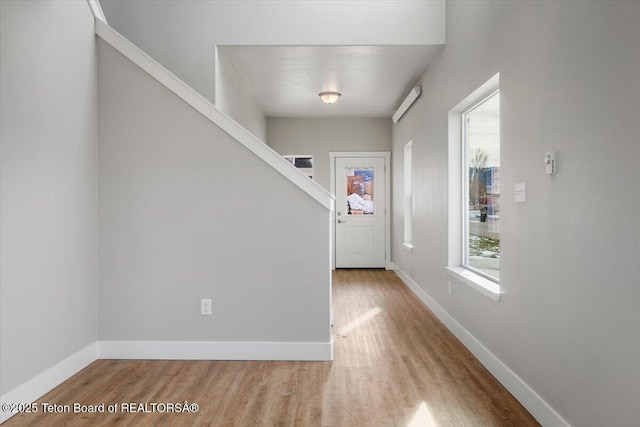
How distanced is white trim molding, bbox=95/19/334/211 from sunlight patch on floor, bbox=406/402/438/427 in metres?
1.42

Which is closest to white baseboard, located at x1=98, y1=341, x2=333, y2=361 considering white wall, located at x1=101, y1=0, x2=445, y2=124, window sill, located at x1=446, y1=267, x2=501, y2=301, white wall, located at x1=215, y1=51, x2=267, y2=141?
window sill, located at x1=446, y1=267, x2=501, y2=301

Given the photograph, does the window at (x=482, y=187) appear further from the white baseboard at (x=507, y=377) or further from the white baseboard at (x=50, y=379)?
the white baseboard at (x=50, y=379)

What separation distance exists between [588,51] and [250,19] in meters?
3.00

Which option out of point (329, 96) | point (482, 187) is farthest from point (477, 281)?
point (329, 96)

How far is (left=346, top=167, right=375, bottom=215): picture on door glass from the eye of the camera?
25.7 feet

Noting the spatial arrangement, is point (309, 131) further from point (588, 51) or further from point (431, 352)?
point (588, 51)

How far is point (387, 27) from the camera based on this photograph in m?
4.11

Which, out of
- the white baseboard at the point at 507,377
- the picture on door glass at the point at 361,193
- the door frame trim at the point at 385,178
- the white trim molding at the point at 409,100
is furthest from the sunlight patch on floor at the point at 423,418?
the picture on door glass at the point at 361,193

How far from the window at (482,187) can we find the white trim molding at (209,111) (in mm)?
1199

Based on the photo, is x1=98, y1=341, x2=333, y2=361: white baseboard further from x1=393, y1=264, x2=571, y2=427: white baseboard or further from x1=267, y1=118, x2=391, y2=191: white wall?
x1=267, y1=118, x2=391, y2=191: white wall

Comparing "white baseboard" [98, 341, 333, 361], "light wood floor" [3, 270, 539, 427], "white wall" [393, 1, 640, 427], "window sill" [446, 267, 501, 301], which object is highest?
"white wall" [393, 1, 640, 427]

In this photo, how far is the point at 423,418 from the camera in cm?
231

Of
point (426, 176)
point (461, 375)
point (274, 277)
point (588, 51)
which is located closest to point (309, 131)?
point (426, 176)

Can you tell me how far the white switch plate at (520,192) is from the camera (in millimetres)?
2504
